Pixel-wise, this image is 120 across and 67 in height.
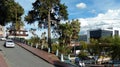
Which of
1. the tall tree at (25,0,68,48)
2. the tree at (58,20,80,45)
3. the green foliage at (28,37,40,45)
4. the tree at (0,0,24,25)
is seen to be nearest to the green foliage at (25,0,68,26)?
the tall tree at (25,0,68,48)

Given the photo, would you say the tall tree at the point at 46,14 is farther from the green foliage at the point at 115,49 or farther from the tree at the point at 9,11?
the tree at the point at 9,11

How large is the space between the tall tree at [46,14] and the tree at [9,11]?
25.8 meters

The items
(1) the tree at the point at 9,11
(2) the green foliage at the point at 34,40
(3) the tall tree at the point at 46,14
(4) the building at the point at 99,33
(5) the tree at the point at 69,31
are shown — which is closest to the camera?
(3) the tall tree at the point at 46,14

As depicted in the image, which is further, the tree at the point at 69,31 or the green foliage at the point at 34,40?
the tree at the point at 69,31

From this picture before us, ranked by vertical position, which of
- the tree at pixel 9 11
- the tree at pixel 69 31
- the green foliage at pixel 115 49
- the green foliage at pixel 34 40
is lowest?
the green foliage at pixel 115 49

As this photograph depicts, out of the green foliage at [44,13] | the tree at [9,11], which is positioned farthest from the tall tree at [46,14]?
the tree at [9,11]

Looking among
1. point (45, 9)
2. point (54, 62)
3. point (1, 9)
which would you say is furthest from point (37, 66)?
point (1, 9)

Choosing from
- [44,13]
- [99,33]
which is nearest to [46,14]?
[44,13]

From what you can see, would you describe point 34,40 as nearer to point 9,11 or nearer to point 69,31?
point 69,31

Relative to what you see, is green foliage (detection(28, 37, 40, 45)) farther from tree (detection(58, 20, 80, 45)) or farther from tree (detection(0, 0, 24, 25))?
tree (detection(0, 0, 24, 25))

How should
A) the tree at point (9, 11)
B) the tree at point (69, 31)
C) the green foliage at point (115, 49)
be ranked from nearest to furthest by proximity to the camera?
the green foliage at point (115, 49) < the tree at point (69, 31) < the tree at point (9, 11)

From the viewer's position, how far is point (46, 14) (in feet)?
201

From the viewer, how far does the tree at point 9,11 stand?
88.1 meters

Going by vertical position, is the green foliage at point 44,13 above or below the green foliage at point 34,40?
above
